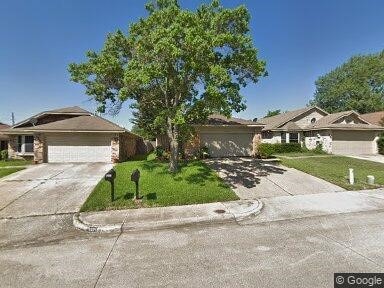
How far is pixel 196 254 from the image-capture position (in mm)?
5605

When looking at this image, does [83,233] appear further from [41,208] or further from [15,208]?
[15,208]

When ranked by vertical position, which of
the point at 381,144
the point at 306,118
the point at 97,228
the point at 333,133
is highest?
the point at 306,118

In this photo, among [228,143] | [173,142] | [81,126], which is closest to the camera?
[173,142]

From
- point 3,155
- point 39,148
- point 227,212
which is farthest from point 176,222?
point 3,155

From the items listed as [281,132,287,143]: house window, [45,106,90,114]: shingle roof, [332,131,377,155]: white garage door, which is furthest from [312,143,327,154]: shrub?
[45,106,90,114]: shingle roof

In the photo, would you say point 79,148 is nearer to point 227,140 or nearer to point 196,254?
point 227,140

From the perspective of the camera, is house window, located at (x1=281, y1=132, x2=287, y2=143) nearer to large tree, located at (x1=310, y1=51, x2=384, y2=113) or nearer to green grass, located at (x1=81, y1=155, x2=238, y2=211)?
green grass, located at (x1=81, y1=155, x2=238, y2=211)

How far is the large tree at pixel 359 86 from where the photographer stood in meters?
50.7

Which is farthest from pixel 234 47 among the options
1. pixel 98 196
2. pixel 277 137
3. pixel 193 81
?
pixel 277 137

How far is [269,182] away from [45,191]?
9733mm

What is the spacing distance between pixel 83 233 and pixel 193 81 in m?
9.10

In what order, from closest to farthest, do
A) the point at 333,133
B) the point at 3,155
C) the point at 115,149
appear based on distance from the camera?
the point at 115,149, the point at 3,155, the point at 333,133

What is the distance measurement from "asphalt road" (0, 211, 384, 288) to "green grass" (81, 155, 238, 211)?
1.95 metres

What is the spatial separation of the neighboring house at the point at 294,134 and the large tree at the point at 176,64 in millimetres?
5115
